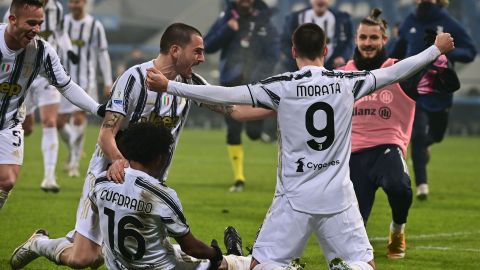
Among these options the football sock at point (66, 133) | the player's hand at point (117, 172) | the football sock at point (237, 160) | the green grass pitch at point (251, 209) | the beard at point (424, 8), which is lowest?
the green grass pitch at point (251, 209)

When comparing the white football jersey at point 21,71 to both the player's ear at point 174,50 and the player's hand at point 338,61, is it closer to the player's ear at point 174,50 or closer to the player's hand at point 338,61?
the player's ear at point 174,50

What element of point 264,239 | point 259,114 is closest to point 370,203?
Result: point 259,114

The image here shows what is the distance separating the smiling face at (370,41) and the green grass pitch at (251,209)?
5.51 feet

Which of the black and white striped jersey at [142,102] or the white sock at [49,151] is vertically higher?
the black and white striped jersey at [142,102]

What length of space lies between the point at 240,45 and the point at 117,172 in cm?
865

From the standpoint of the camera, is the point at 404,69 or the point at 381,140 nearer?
the point at 404,69

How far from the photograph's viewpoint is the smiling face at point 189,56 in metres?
7.54

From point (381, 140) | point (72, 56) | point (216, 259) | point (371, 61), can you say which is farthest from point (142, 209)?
point (72, 56)

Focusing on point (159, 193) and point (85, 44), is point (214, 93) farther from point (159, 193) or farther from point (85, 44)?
point (85, 44)

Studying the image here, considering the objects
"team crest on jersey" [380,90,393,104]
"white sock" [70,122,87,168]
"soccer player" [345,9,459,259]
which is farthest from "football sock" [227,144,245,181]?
"team crest on jersey" [380,90,393,104]

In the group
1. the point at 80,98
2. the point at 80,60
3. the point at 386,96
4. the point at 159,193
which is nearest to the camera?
the point at 159,193

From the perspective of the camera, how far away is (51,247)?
303 inches

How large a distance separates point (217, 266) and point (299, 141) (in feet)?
3.25

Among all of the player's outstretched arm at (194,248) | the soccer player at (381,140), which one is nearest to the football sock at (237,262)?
the player's outstretched arm at (194,248)
